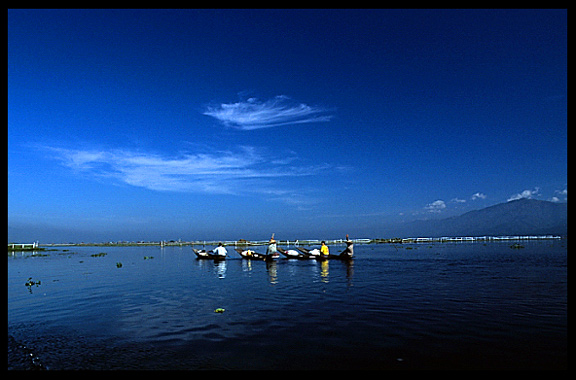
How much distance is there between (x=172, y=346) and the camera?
1241 centimetres

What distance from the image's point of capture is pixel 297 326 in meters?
14.7

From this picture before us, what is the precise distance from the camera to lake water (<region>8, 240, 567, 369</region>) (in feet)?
36.2

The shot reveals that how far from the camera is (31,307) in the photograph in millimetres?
19891

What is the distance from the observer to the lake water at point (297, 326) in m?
11.0

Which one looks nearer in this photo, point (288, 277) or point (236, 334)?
point (236, 334)
